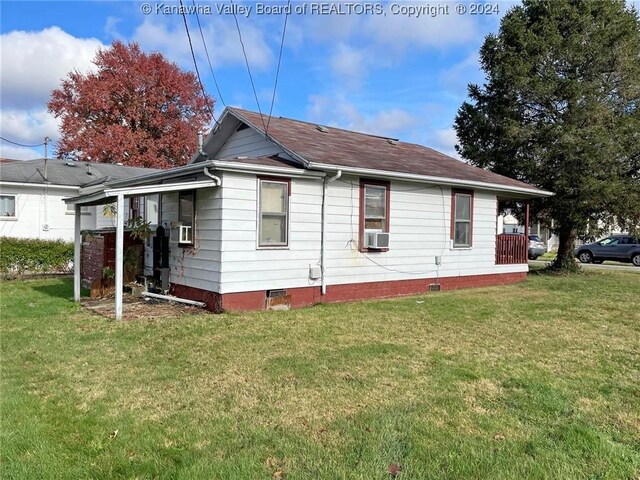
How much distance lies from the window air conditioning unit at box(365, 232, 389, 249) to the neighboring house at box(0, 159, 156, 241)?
9.70m

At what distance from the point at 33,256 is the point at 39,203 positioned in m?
4.22

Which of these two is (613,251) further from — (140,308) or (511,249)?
(140,308)

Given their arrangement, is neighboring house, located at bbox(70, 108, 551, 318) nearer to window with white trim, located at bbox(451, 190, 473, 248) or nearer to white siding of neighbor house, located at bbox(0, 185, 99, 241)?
window with white trim, located at bbox(451, 190, 473, 248)

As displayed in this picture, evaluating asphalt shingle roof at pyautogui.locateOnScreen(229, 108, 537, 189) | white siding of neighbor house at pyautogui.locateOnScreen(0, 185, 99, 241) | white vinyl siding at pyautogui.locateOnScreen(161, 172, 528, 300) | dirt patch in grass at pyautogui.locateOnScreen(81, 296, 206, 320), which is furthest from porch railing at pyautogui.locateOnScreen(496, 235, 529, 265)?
white siding of neighbor house at pyautogui.locateOnScreen(0, 185, 99, 241)

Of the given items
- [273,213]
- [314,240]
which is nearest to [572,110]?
Result: [314,240]

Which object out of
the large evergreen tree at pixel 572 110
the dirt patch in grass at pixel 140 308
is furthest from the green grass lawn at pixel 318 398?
the large evergreen tree at pixel 572 110

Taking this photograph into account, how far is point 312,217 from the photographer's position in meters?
9.23

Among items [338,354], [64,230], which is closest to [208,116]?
[64,230]

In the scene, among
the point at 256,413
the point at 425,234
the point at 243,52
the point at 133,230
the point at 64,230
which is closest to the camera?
the point at 256,413

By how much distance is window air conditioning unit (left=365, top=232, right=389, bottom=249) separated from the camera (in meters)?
9.97

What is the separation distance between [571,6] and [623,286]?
9313mm

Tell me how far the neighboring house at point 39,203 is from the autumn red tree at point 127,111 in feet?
32.4

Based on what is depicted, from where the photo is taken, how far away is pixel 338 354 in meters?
5.56

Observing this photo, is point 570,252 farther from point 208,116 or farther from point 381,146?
point 208,116
